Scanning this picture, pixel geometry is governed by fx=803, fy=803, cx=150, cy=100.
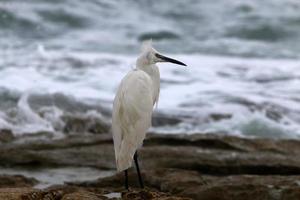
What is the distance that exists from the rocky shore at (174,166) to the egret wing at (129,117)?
27 centimetres

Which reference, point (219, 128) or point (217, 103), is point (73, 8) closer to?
point (217, 103)

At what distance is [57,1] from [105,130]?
391 inches

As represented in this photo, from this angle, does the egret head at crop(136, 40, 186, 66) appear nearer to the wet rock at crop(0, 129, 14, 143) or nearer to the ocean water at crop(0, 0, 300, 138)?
the wet rock at crop(0, 129, 14, 143)

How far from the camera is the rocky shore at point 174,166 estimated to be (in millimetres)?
5191

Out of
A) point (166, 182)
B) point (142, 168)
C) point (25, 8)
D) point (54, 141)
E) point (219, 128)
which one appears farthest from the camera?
point (25, 8)

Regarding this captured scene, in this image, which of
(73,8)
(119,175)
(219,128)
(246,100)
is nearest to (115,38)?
(73,8)

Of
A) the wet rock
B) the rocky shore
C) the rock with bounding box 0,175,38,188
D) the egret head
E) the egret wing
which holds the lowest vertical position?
the rock with bounding box 0,175,38,188

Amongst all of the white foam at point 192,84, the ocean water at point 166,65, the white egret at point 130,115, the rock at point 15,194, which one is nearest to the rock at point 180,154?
the ocean water at point 166,65

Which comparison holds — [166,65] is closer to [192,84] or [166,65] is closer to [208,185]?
[192,84]

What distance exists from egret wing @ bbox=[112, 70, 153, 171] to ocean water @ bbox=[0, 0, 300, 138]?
3.07 metres

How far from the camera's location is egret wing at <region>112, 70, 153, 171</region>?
5.01m

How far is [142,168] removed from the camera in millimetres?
6320

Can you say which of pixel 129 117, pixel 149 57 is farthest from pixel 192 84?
pixel 129 117

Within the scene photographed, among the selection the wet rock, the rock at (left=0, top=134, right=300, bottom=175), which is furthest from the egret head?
the wet rock
